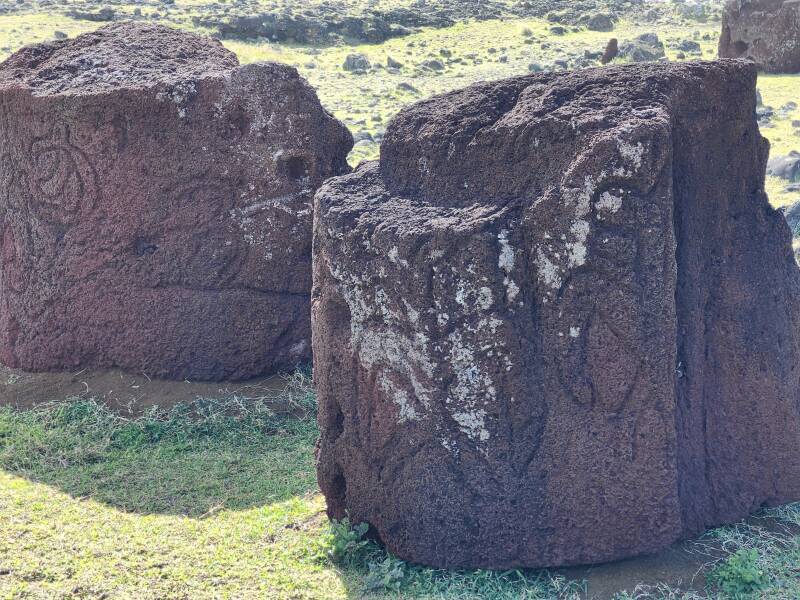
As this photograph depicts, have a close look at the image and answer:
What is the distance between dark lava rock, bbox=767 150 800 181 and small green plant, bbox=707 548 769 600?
694 centimetres

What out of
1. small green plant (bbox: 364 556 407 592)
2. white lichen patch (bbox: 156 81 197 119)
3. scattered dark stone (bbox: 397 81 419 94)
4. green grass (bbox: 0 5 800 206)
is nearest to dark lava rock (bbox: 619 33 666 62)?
green grass (bbox: 0 5 800 206)

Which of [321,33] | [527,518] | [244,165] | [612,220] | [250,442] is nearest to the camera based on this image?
[612,220]

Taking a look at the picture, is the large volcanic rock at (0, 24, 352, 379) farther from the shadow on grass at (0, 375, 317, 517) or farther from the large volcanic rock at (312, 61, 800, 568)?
the large volcanic rock at (312, 61, 800, 568)

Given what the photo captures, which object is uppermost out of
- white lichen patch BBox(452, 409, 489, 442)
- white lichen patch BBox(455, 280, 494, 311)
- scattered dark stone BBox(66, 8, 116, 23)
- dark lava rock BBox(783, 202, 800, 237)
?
white lichen patch BBox(455, 280, 494, 311)

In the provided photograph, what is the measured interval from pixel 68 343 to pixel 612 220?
3.65 meters

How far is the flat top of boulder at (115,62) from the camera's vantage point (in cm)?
592

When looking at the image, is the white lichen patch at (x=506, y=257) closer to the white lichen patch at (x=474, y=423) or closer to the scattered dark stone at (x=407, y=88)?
the white lichen patch at (x=474, y=423)

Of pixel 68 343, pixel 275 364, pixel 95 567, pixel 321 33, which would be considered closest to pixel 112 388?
pixel 68 343

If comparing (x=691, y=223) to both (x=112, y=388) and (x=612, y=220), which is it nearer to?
(x=612, y=220)

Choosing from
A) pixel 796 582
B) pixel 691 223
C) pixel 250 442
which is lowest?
pixel 250 442

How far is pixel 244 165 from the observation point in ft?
19.4

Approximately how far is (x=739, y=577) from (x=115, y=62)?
4.23 metres

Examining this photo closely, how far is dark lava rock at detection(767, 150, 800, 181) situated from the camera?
394 inches

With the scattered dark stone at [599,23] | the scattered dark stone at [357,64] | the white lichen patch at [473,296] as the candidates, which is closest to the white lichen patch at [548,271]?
the white lichen patch at [473,296]
